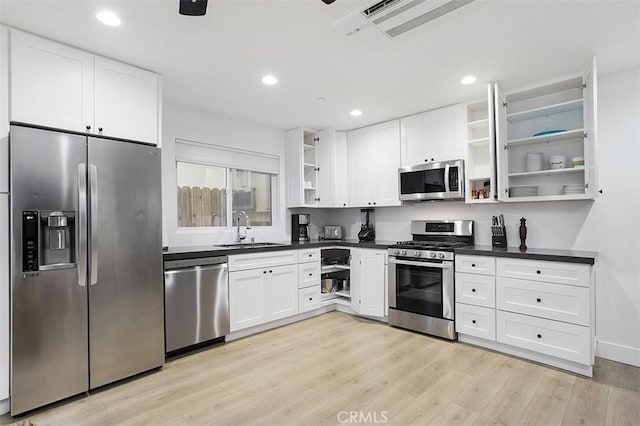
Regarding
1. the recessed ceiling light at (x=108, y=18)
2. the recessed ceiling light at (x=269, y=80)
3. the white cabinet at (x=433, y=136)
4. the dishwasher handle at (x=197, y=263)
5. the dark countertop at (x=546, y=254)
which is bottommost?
the dishwasher handle at (x=197, y=263)

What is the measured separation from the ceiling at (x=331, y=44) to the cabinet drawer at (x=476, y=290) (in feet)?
6.24

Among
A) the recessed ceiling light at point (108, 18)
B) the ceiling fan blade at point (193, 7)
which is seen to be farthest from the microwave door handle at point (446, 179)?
the recessed ceiling light at point (108, 18)

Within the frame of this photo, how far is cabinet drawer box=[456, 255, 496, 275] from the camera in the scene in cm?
311

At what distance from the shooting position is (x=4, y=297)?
211cm

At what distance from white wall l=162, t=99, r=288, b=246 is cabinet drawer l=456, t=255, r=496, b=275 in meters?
2.45

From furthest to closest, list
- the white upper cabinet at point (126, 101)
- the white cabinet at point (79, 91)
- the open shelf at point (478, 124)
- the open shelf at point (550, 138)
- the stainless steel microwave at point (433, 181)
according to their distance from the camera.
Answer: the stainless steel microwave at point (433, 181) < the open shelf at point (478, 124) < the open shelf at point (550, 138) < the white upper cabinet at point (126, 101) < the white cabinet at point (79, 91)

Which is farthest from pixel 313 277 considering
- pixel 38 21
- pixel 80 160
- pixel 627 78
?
pixel 627 78

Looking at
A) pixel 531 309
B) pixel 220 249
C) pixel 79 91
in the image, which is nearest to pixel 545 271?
pixel 531 309

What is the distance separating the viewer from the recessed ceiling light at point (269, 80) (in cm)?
302

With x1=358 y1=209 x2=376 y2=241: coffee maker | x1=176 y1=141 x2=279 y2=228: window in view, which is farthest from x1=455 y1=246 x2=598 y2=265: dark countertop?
x1=176 y1=141 x2=279 y2=228: window

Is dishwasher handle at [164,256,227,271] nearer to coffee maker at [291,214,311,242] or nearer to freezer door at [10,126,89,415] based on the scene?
freezer door at [10,126,89,415]

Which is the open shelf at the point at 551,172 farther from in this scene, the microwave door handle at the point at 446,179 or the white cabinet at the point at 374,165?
the white cabinet at the point at 374,165

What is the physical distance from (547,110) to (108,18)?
3.73 m

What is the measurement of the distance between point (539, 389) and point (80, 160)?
3.72m
